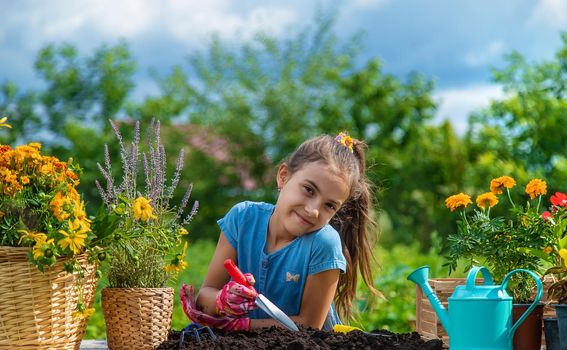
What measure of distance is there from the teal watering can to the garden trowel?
55 cm

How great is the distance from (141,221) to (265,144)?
8.21 m

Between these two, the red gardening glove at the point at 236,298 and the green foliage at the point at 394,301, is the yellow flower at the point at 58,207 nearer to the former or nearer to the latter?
the red gardening glove at the point at 236,298

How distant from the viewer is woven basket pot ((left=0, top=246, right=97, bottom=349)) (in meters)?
2.13

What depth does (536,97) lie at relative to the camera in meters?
7.78

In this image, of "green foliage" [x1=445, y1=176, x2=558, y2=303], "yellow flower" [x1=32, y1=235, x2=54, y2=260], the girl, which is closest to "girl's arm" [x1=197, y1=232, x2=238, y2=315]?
the girl

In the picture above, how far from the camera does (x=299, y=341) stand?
224 centimetres

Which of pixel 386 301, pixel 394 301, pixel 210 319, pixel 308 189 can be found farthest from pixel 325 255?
pixel 394 301

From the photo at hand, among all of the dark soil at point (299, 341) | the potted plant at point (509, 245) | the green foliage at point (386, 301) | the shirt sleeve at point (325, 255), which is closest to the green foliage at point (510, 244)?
the potted plant at point (509, 245)

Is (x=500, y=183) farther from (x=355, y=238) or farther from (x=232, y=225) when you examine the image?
(x=232, y=225)

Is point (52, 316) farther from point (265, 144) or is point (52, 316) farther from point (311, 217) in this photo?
point (265, 144)

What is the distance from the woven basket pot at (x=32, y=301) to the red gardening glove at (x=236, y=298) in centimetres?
46

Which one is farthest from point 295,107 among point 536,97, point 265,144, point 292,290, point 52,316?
point 52,316

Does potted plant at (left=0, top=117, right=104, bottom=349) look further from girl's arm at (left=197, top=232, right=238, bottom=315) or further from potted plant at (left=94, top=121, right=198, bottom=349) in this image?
girl's arm at (left=197, top=232, right=238, bottom=315)

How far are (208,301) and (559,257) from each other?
1.20 metres
